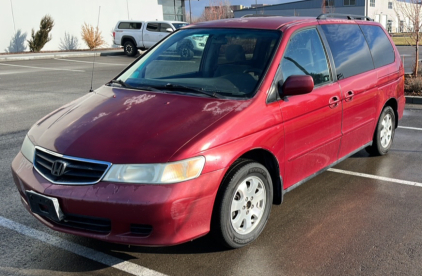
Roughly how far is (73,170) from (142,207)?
0.62m

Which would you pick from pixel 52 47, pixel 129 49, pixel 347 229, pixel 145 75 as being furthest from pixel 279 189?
pixel 52 47

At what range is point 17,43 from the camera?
101 feet

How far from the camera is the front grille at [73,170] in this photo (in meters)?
3.35

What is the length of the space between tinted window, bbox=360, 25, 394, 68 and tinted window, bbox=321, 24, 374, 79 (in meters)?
0.15

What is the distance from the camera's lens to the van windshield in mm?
4238

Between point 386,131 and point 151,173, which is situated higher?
point 151,173

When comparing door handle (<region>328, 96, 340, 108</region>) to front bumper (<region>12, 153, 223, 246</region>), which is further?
door handle (<region>328, 96, 340, 108</region>)

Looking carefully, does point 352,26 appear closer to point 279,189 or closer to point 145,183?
point 279,189

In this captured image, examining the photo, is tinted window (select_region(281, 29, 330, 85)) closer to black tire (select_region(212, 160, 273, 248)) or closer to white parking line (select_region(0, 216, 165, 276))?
black tire (select_region(212, 160, 273, 248))

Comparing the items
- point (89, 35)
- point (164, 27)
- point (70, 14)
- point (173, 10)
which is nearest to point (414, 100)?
point (164, 27)

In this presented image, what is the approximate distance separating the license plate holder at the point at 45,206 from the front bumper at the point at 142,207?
3 centimetres

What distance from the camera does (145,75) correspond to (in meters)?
4.79

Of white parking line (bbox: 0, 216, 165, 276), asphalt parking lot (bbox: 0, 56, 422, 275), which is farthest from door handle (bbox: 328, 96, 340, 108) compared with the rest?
white parking line (bbox: 0, 216, 165, 276)

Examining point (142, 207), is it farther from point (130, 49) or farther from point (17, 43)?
point (17, 43)
